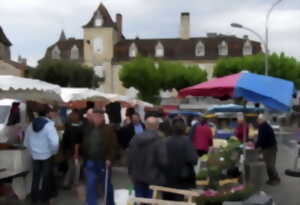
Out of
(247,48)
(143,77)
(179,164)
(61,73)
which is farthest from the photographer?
(247,48)

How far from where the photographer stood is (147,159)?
7.19 m

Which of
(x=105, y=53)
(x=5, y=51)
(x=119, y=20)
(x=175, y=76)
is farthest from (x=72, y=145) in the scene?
(x=119, y=20)

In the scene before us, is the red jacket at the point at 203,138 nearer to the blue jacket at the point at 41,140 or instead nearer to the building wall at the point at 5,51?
the blue jacket at the point at 41,140

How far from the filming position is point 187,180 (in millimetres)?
7184

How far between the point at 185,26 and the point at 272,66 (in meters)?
21.2

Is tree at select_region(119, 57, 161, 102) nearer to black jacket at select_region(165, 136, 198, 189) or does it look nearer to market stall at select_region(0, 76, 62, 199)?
market stall at select_region(0, 76, 62, 199)

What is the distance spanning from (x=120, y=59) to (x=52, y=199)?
7035 cm

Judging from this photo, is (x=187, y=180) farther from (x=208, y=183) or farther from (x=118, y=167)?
(x=118, y=167)

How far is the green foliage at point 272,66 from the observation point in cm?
6338

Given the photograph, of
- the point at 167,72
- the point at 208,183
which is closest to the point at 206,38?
the point at 167,72

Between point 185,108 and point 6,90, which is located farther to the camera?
point 185,108

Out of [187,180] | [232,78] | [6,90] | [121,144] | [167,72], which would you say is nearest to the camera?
[187,180]

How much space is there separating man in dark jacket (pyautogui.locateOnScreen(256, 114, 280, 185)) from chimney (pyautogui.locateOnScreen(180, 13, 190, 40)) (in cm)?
6888

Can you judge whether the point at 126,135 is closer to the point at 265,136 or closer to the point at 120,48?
the point at 265,136
